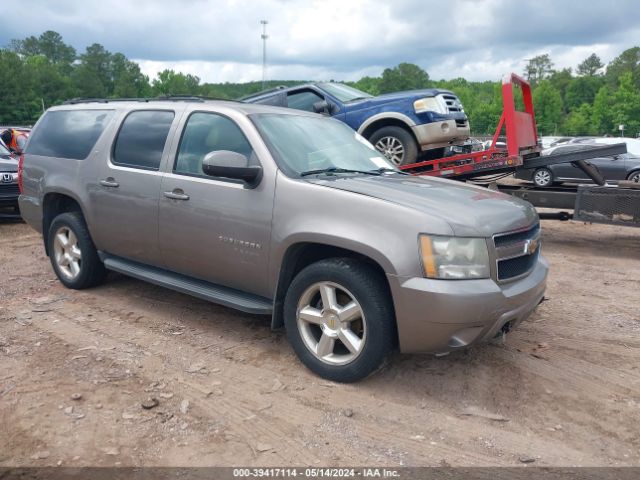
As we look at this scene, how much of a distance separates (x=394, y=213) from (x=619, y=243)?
688 centimetres

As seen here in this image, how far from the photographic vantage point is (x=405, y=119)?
775cm

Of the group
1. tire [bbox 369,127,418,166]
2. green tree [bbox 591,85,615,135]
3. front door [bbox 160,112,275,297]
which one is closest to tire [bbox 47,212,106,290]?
front door [bbox 160,112,275,297]

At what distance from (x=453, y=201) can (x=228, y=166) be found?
1.52 meters

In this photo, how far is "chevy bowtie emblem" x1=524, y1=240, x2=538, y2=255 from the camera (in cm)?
366

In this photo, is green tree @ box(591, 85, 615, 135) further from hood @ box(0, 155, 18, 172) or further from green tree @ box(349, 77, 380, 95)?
hood @ box(0, 155, 18, 172)

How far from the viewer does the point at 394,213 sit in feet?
10.9

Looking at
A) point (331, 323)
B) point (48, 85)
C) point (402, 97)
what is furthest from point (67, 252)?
point (48, 85)

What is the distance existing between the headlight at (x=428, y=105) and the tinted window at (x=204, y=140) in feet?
13.3

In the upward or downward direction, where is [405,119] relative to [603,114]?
downward

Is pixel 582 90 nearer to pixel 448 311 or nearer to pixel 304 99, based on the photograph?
pixel 304 99

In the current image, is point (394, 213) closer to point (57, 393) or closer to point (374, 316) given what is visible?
point (374, 316)

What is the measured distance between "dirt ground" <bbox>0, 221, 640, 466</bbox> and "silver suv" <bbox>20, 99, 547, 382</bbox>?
0.41 m

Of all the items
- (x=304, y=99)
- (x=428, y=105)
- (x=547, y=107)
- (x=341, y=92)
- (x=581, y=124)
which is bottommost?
(x=428, y=105)

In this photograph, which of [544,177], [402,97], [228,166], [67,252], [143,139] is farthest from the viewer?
[544,177]
